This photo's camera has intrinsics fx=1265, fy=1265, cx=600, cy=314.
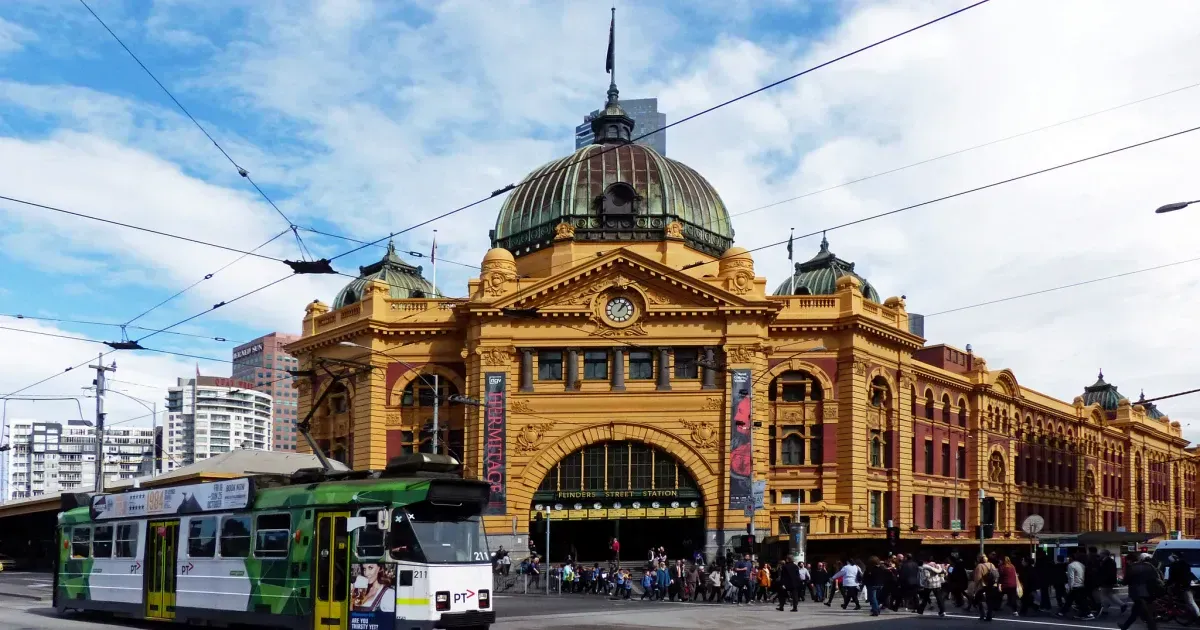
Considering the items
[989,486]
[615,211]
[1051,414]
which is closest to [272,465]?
[615,211]

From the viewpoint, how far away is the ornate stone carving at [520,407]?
5784 centimetres

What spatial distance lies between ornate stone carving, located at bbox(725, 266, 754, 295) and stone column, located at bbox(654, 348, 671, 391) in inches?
162

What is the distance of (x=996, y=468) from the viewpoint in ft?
248

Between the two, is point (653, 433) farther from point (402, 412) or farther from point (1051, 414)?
point (1051, 414)

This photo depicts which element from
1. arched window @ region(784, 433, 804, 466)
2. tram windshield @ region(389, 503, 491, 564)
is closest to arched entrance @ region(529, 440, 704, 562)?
arched window @ region(784, 433, 804, 466)

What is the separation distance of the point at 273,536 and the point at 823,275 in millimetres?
49218

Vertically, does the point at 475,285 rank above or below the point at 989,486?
above

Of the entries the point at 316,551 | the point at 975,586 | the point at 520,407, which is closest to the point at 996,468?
the point at 520,407

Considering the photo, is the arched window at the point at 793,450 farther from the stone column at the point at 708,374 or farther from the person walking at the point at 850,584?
the person walking at the point at 850,584

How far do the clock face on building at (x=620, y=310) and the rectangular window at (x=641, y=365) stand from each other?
163 cm

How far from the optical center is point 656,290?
2285 inches

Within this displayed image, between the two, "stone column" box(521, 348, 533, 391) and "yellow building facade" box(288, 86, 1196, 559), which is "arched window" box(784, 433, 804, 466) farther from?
"stone column" box(521, 348, 533, 391)

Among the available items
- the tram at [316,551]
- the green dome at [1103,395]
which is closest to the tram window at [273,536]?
the tram at [316,551]

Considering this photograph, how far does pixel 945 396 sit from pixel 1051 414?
2005 cm
